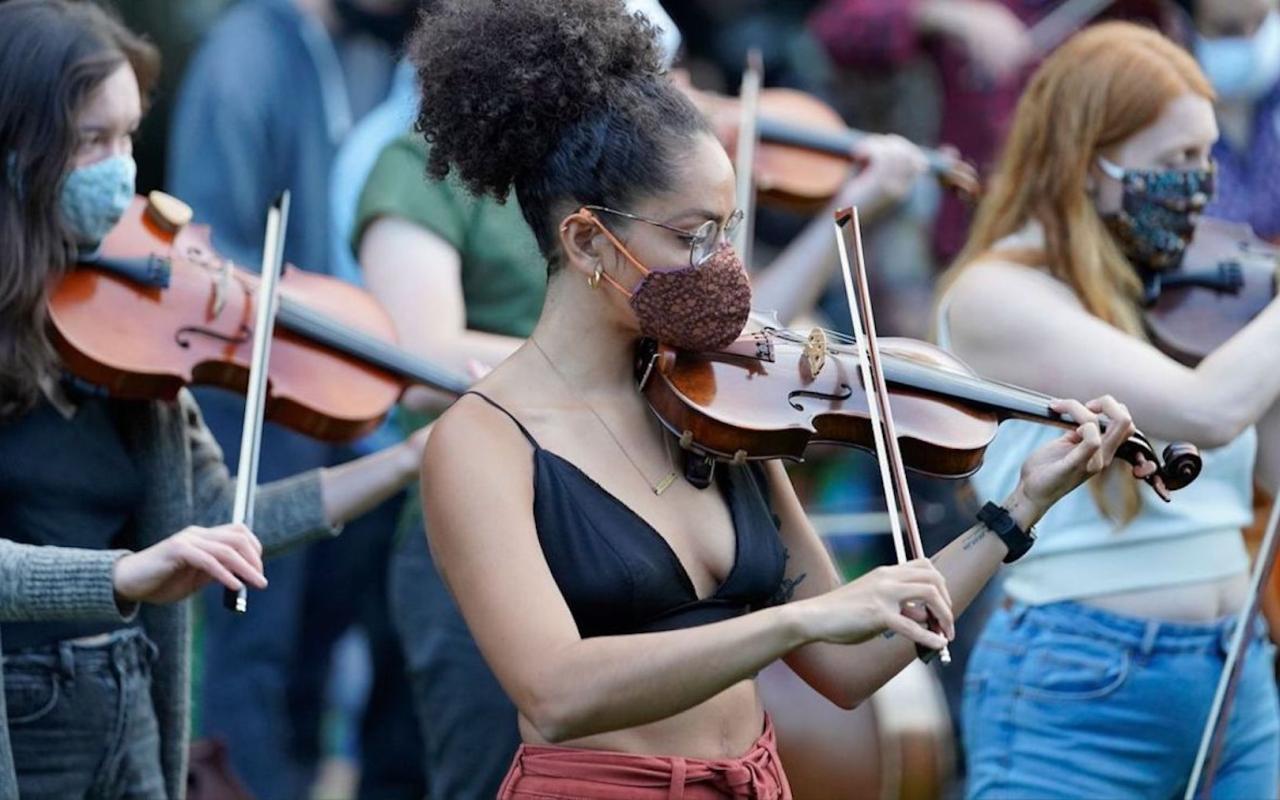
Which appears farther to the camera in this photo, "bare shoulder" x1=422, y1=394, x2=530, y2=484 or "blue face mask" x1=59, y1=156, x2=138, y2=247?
"blue face mask" x1=59, y1=156, x2=138, y2=247

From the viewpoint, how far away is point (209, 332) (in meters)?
3.25

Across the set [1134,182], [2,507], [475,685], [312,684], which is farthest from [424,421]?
[312,684]

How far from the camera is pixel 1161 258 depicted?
3.49 metres

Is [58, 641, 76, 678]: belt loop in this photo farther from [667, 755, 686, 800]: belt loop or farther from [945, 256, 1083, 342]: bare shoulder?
[945, 256, 1083, 342]: bare shoulder

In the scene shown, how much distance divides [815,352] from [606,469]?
0.33 metres

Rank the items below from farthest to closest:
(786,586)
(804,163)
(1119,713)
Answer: (804,163) → (1119,713) → (786,586)

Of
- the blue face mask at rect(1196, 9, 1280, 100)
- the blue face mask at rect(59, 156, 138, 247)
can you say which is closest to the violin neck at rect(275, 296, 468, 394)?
the blue face mask at rect(59, 156, 138, 247)

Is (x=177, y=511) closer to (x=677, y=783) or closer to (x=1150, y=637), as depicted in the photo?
(x=677, y=783)

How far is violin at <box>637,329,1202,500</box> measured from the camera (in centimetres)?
Answer: 259

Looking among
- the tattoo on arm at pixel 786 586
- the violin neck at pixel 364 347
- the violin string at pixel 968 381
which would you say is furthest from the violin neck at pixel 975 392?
the violin neck at pixel 364 347

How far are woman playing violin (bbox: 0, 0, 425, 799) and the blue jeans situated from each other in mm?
1344

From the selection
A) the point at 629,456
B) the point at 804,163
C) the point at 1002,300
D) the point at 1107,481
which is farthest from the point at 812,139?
the point at 629,456

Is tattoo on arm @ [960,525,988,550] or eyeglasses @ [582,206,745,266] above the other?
eyeglasses @ [582,206,745,266]

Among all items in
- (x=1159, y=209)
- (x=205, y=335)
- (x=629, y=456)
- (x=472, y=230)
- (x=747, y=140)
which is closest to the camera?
(x=629, y=456)
